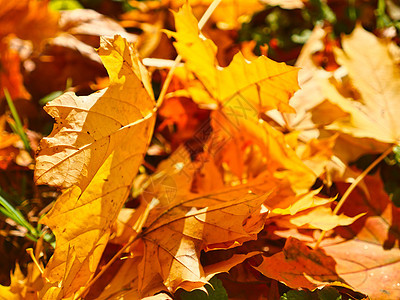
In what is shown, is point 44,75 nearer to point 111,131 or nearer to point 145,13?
point 145,13

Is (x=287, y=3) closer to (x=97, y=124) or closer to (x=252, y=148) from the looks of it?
(x=252, y=148)

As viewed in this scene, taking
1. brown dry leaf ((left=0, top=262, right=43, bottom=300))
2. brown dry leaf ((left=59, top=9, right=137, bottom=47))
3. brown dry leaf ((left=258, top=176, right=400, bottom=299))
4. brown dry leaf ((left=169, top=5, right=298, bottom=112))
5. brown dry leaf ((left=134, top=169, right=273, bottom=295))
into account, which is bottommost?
brown dry leaf ((left=0, top=262, right=43, bottom=300))

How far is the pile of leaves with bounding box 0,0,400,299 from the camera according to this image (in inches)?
23.6

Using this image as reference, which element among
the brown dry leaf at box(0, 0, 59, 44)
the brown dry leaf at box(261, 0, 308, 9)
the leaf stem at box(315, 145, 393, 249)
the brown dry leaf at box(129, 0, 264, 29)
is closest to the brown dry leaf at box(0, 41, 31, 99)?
the brown dry leaf at box(0, 0, 59, 44)

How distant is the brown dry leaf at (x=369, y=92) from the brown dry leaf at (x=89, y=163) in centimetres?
38

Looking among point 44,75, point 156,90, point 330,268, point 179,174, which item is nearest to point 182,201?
point 179,174

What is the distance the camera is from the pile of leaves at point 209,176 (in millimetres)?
601

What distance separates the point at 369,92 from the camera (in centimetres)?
80

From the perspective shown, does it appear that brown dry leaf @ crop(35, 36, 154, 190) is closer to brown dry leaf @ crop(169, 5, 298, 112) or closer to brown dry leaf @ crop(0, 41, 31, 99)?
brown dry leaf @ crop(169, 5, 298, 112)

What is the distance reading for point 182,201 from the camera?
0.69 m

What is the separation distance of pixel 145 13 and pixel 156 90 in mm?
271

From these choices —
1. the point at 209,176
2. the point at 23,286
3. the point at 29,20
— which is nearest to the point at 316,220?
the point at 209,176

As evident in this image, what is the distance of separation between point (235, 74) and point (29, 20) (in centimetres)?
65

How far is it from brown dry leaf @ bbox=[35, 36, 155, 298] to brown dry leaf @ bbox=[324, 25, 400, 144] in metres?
0.38
